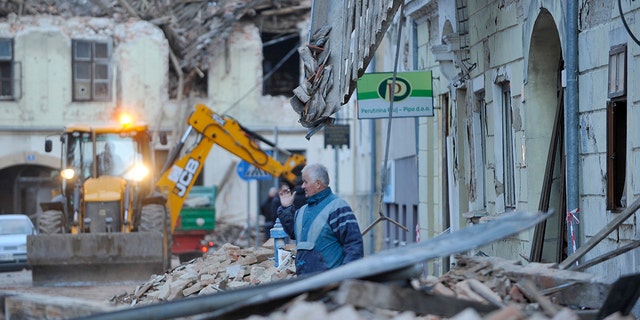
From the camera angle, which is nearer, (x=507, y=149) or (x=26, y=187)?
(x=507, y=149)

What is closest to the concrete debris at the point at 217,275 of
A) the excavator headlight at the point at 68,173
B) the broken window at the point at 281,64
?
the excavator headlight at the point at 68,173

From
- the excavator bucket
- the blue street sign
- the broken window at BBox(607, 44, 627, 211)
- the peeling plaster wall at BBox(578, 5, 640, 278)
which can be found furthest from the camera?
the blue street sign

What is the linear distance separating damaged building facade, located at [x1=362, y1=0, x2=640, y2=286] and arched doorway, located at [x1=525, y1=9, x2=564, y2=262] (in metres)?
0.01

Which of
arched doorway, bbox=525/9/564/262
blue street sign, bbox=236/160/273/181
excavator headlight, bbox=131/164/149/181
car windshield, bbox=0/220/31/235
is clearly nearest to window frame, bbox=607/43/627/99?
arched doorway, bbox=525/9/564/262

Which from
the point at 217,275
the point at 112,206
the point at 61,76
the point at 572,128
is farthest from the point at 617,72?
the point at 61,76

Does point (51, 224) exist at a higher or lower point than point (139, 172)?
lower

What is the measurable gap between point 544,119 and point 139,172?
46.7 feet

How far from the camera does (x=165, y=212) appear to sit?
2761 centimetres

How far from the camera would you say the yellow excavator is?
82.1 feet

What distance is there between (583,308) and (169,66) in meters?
37.3

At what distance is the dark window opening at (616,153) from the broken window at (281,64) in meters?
35.0

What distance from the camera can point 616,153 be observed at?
1191 cm

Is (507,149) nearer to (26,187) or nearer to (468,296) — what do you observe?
(468,296)

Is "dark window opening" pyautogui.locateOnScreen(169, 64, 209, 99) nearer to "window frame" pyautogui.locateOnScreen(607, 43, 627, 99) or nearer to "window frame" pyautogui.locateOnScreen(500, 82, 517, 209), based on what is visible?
"window frame" pyautogui.locateOnScreen(500, 82, 517, 209)
